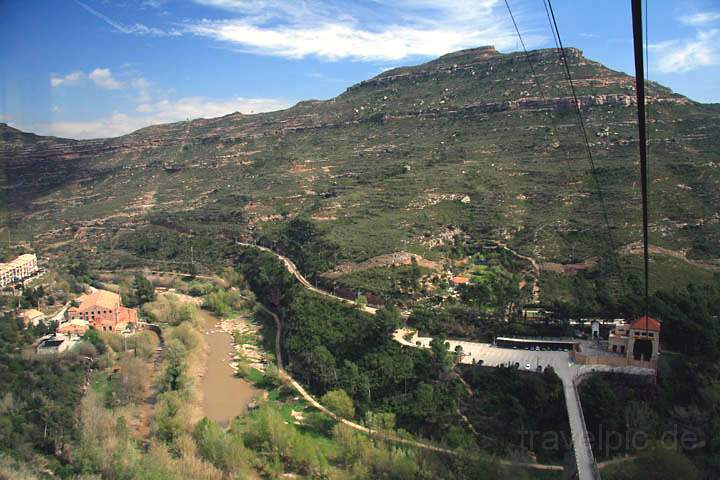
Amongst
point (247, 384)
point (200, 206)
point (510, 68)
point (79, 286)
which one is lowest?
point (247, 384)

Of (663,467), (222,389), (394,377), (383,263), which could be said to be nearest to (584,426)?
(663,467)

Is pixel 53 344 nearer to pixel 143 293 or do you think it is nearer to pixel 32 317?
pixel 32 317

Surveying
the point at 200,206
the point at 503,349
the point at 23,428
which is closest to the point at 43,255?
the point at 200,206

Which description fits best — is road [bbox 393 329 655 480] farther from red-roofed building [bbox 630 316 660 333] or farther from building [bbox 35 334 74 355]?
building [bbox 35 334 74 355]

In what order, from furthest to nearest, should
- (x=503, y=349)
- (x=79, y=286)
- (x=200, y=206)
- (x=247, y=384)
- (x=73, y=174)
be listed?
(x=73, y=174), (x=200, y=206), (x=79, y=286), (x=247, y=384), (x=503, y=349)

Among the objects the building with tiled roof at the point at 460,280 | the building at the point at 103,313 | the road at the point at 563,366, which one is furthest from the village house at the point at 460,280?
the building at the point at 103,313

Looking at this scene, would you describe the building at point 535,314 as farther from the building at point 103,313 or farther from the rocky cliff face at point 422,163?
the building at point 103,313

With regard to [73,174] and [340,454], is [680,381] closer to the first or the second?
[340,454]
